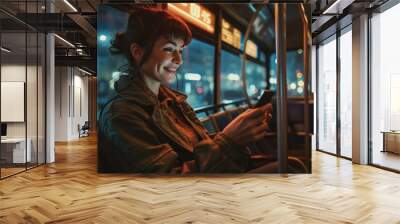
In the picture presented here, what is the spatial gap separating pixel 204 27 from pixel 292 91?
1999mm

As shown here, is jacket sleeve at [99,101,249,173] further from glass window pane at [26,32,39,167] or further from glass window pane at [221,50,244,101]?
glass window pane at [26,32,39,167]

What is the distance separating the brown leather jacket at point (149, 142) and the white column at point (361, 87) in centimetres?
318

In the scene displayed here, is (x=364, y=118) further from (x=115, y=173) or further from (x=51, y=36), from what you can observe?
(x=51, y=36)

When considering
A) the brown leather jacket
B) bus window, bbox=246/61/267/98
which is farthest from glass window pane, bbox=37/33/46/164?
bus window, bbox=246/61/267/98

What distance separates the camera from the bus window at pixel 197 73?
266 inches

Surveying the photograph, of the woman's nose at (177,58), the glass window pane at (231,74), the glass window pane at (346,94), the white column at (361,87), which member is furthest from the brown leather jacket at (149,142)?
the glass window pane at (346,94)

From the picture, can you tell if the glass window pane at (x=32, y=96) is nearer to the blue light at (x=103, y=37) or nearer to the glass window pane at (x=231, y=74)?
the blue light at (x=103, y=37)

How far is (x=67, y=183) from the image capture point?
602 cm

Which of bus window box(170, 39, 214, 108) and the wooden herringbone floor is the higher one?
bus window box(170, 39, 214, 108)

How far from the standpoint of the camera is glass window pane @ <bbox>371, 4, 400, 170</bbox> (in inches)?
281

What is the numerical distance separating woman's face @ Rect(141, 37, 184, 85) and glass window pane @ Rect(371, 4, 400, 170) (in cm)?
427

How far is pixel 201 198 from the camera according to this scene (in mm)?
4914

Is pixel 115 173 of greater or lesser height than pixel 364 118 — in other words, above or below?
below

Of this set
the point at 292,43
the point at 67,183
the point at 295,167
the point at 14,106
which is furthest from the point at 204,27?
the point at 14,106
